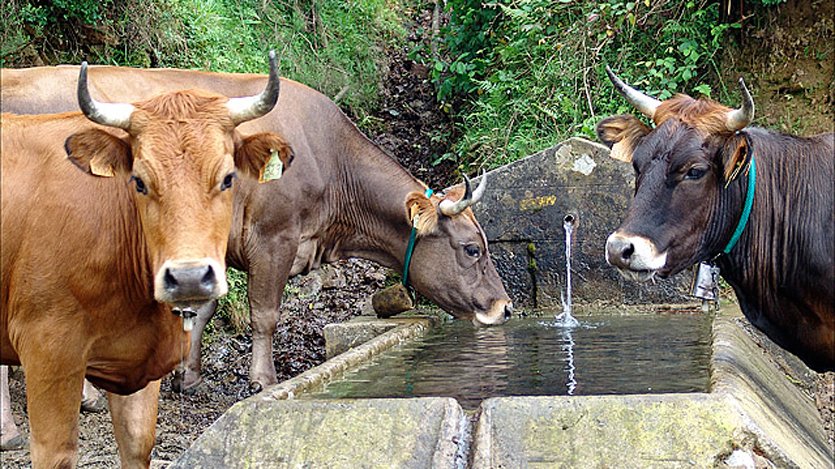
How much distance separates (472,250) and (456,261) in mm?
143

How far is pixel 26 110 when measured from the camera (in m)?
6.18

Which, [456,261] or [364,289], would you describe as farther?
[364,289]

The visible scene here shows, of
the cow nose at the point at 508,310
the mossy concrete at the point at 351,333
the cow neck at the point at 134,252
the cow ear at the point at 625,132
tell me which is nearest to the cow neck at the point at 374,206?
the mossy concrete at the point at 351,333

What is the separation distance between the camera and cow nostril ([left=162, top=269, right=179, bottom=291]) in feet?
12.1

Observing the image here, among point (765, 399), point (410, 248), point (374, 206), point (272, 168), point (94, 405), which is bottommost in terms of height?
point (94, 405)

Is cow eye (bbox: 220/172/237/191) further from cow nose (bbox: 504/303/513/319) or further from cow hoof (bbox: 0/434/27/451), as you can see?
cow nose (bbox: 504/303/513/319)

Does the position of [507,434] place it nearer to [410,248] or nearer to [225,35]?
[410,248]

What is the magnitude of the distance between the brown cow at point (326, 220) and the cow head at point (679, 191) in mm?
2865

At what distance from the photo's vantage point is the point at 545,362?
577cm

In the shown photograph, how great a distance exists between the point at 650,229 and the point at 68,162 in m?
2.52

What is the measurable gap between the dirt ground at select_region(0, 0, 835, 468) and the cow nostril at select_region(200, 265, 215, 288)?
3024mm

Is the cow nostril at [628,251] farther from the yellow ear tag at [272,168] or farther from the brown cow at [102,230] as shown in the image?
the brown cow at [102,230]

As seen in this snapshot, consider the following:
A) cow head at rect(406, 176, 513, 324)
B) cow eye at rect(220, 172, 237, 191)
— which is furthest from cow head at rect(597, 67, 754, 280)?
cow head at rect(406, 176, 513, 324)

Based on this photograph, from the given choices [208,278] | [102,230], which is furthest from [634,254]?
[102,230]
